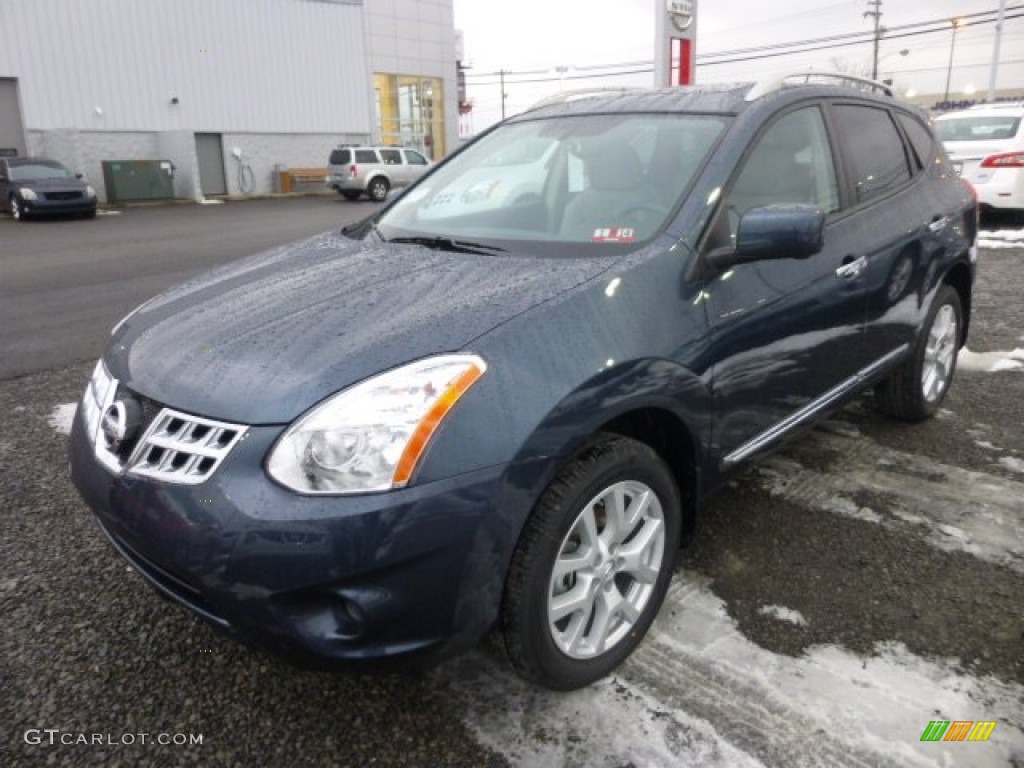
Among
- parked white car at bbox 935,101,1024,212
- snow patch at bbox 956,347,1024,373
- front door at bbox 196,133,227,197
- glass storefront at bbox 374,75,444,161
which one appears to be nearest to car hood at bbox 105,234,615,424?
snow patch at bbox 956,347,1024,373

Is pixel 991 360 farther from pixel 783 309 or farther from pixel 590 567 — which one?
pixel 590 567

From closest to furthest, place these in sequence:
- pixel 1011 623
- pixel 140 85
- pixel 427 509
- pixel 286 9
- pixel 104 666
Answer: pixel 427 509, pixel 104 666, pixel 1011 623, pixel 140 85, pixel 286 9

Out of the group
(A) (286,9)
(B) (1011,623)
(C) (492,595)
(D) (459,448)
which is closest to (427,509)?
(D) (459,448)

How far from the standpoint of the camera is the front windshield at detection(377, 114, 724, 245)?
2605mm

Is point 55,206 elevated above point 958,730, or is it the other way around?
point 55,206

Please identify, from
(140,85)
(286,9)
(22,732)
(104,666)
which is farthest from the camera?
(286,9)

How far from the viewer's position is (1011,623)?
2.47 metres

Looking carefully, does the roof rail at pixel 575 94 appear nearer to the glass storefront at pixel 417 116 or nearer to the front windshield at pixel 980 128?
the front windshield at pixel 980 128

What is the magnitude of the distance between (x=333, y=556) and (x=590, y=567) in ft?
2.41

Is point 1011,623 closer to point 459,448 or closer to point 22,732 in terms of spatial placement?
point 459,448

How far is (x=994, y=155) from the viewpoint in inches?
407

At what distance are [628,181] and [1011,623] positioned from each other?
1869 mm
